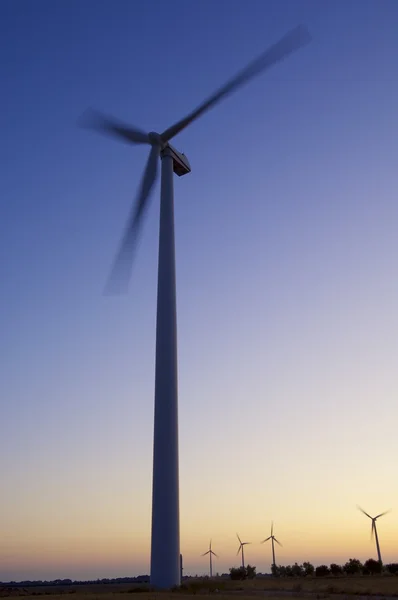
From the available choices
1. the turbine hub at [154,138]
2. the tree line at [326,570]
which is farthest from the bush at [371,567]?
the turbine hub at [154,138]

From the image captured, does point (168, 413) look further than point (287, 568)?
No

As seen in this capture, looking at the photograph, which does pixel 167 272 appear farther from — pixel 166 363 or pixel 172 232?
pixel 166 363

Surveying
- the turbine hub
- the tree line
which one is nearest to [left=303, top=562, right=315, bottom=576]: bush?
the tree line

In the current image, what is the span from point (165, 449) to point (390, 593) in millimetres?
16958

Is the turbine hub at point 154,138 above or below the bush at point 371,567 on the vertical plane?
above

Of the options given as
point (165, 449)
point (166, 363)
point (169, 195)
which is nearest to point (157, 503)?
point (165, 449)

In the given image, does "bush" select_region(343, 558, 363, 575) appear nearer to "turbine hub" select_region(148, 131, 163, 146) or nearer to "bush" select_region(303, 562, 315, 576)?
"bush" select_region(303, 562, 315, 576)

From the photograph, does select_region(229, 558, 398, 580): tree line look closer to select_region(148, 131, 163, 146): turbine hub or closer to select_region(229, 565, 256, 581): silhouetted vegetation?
select_region(229, 565, 256, 581): silhouetted vegetation

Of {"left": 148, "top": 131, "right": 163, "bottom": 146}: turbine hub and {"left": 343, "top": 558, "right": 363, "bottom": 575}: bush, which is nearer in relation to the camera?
{"left": 148, "top": 131, "right": 163, "bottom": 146}: turbine hub

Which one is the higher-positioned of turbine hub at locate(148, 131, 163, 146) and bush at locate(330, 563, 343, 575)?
turbine hub at locate(148, 131, 163, 146)

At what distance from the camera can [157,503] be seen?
1332 inches

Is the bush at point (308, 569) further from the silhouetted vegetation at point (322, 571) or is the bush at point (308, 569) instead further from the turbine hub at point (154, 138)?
the turbine hub at point (154, 138)

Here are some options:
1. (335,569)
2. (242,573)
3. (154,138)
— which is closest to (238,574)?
(242,573)

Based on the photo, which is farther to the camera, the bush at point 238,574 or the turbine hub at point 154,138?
the bush at point 238,574
